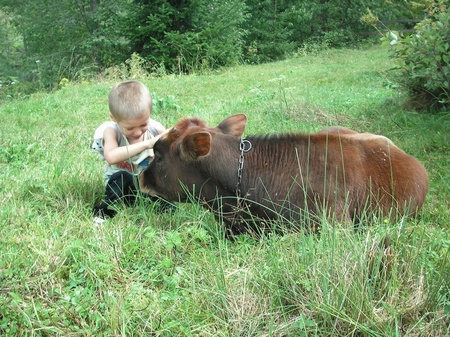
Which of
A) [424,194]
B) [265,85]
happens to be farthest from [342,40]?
[424,194]

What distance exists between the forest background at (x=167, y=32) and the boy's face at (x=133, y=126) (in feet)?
15.2

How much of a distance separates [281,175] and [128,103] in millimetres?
1478

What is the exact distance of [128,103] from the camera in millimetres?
4312

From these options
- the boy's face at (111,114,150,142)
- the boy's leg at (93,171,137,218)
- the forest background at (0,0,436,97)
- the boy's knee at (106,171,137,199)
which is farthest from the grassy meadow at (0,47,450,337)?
the forest background at (0,0,436,97)

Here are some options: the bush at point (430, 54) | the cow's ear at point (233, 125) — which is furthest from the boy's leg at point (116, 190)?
the bush at point (430, 54)

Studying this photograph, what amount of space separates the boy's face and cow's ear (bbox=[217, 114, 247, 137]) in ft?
2.25

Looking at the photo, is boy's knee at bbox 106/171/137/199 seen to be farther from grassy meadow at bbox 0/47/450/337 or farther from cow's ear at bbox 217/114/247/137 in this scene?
cow's ear at bbox 217/114/247/137

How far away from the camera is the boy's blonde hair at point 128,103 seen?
4.32 metres

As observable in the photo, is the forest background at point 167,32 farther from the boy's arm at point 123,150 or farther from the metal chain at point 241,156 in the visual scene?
the boy's arm at point 123,150

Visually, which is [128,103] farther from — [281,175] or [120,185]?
[281,175]

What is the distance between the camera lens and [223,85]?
1288 centimetres

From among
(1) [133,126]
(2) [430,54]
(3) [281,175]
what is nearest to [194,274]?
(3) [281,175]

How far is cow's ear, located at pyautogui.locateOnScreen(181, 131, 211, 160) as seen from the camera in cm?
387

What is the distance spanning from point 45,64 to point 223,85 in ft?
57.5
